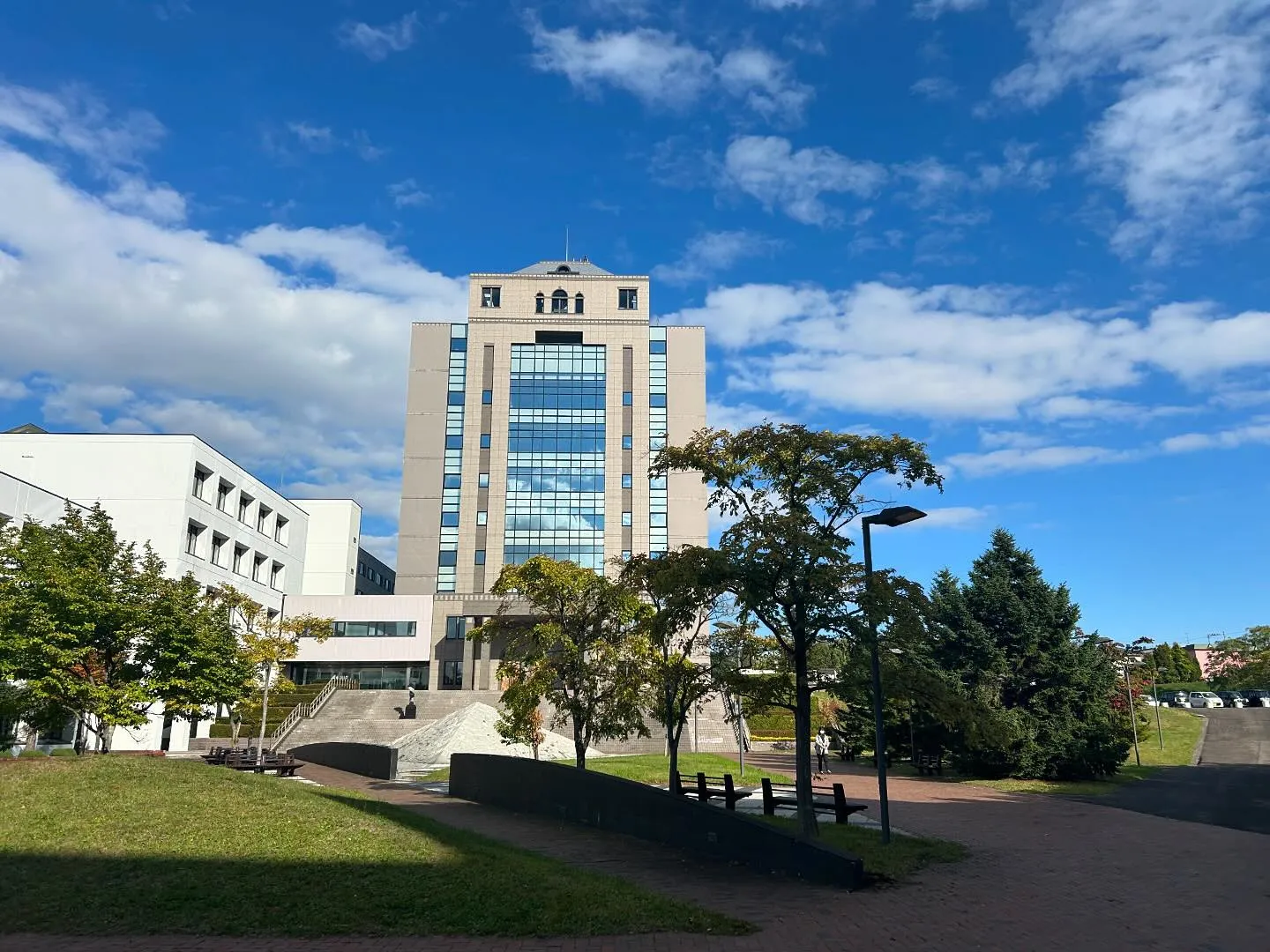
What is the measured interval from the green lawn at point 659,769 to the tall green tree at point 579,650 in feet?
18.9

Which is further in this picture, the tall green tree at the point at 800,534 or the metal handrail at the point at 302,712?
the metal handrail at the point at 302,712

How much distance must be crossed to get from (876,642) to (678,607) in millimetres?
3354

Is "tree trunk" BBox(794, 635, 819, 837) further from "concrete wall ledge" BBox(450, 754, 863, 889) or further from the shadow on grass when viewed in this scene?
the shadow on grass

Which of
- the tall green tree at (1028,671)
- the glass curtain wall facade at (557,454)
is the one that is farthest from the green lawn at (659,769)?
the glass curtain wall facade at (557,454)

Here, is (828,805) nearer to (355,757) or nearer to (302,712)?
(355,757)

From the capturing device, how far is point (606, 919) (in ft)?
31.4

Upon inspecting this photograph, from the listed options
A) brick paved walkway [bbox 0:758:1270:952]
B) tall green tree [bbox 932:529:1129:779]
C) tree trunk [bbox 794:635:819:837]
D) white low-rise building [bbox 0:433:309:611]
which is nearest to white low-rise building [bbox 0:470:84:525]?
white low-rise building [bbox 0:433:309:611]

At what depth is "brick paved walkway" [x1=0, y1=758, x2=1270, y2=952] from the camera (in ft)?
29.1

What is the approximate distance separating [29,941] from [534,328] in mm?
67288

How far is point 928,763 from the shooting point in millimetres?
33844

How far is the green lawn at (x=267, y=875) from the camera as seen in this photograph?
9.23 meters

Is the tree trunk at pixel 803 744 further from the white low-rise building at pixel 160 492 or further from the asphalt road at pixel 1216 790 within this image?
the white low-rise building at pixel 160 492

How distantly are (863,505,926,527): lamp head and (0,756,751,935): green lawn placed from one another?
7680 millimetres

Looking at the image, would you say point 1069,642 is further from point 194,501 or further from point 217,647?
point 194,501
